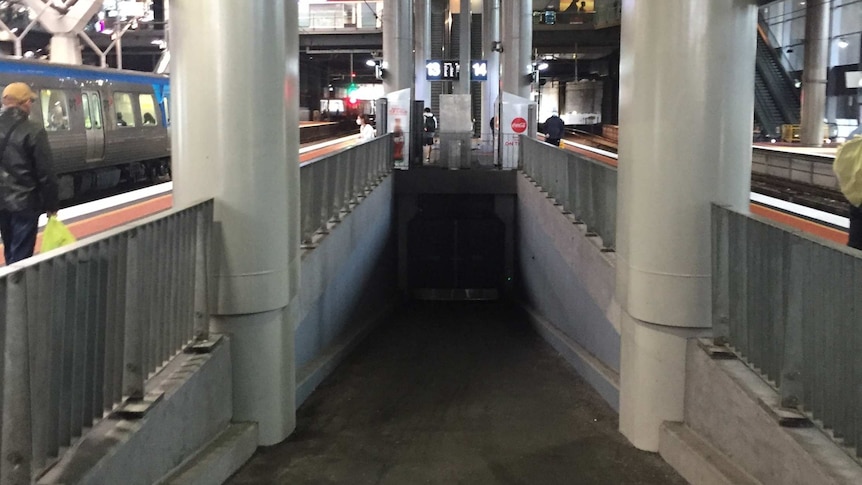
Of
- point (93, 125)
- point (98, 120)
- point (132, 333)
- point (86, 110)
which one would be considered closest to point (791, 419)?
point (132, 333)

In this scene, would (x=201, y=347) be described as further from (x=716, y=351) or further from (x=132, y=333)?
(x=716, y=351)

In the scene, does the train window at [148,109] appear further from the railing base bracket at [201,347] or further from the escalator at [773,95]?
the escalator at [773,95]

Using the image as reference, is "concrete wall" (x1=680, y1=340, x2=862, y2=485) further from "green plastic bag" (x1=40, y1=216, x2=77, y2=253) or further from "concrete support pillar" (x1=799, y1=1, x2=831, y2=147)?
"concrete support pillar" (x1=799, y1=1, x2=831, y2=147)

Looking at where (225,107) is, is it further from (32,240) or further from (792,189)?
(792,189)

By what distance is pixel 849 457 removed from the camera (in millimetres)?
3865

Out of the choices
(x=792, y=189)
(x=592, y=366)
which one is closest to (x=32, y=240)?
(x=592, y=366)

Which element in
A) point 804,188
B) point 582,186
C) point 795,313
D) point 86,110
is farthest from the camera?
point 804,188

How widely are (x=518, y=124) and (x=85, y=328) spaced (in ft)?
59.2

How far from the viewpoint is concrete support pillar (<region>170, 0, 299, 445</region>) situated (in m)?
5.71

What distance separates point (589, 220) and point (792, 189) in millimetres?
15356

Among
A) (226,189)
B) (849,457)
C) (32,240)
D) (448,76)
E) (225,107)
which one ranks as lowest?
(849,457)

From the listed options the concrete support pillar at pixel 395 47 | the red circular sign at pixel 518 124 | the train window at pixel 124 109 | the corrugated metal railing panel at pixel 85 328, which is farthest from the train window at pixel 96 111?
the corrugated metal railing panel at pixel 85 328

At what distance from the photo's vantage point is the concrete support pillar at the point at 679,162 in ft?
18.9

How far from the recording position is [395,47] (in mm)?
24516
